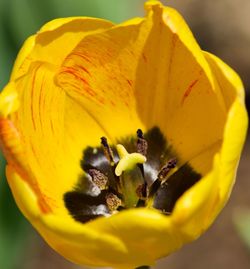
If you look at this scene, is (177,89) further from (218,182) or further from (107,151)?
(218,182)

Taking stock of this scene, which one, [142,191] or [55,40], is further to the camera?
[142,191]

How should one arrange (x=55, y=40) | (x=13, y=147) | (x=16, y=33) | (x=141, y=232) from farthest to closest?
1. (x=16, y=33)
2. (x=55, y=40)
3. (x=13, y=147)
4. (x=141, y=232)

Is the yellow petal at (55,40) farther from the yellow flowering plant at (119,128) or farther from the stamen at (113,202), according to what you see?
the stamen at (113,202)

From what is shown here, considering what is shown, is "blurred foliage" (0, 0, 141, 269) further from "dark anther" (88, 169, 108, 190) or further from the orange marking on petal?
the orange marking on petal

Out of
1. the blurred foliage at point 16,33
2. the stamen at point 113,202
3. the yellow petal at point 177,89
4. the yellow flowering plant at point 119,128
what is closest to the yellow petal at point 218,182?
the yellow flowering plant at point 119,128

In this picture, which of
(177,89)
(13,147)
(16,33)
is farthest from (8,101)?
(16,33)

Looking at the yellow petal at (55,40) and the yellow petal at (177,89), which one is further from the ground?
the yellow petal at (55,40)

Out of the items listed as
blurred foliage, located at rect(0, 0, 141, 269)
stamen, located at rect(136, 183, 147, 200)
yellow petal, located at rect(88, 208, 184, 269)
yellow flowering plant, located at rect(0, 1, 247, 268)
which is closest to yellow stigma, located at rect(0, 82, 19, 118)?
yellow flowering plant, located at rect(0, 1, 247, 268)
